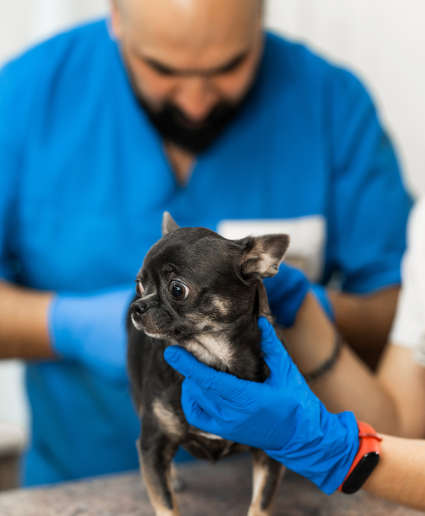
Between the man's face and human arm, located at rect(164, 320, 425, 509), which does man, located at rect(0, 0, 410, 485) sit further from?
human arm, located at rect(164, 320, 425, 509)

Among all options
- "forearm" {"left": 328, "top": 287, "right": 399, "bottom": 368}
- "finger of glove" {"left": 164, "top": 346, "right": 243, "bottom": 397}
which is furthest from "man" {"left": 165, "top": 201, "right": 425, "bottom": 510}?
"forearm" {"left": 328, "top": 287, "right": 399, "bottom": 368}

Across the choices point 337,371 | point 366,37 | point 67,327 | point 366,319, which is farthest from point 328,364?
point 366,37

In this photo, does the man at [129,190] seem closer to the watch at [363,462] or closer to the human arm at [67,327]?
the human arm at [67,327]

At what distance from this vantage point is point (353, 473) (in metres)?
0.69

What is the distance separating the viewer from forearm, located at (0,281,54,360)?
1146mm

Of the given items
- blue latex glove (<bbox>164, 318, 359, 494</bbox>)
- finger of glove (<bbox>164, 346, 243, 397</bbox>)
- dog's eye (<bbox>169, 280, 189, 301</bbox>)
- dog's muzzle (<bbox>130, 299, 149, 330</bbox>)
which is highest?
dog's eye (<bbox>169, 280, 189, 301</bbox>)

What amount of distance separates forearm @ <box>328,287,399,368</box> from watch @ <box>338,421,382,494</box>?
0.46m

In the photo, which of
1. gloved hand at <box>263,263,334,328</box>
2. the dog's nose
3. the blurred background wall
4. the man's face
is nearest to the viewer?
the dog's nose

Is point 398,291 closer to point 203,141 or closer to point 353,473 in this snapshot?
point 203,141

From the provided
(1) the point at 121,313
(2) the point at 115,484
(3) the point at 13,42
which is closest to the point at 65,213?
(1) the point at 121,313

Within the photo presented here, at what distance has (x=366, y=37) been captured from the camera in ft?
5.71

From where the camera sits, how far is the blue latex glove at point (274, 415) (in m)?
0.63

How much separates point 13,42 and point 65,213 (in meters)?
0.87

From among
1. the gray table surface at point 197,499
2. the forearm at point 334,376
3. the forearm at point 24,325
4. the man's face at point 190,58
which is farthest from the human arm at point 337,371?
the forearm at point 24,325
